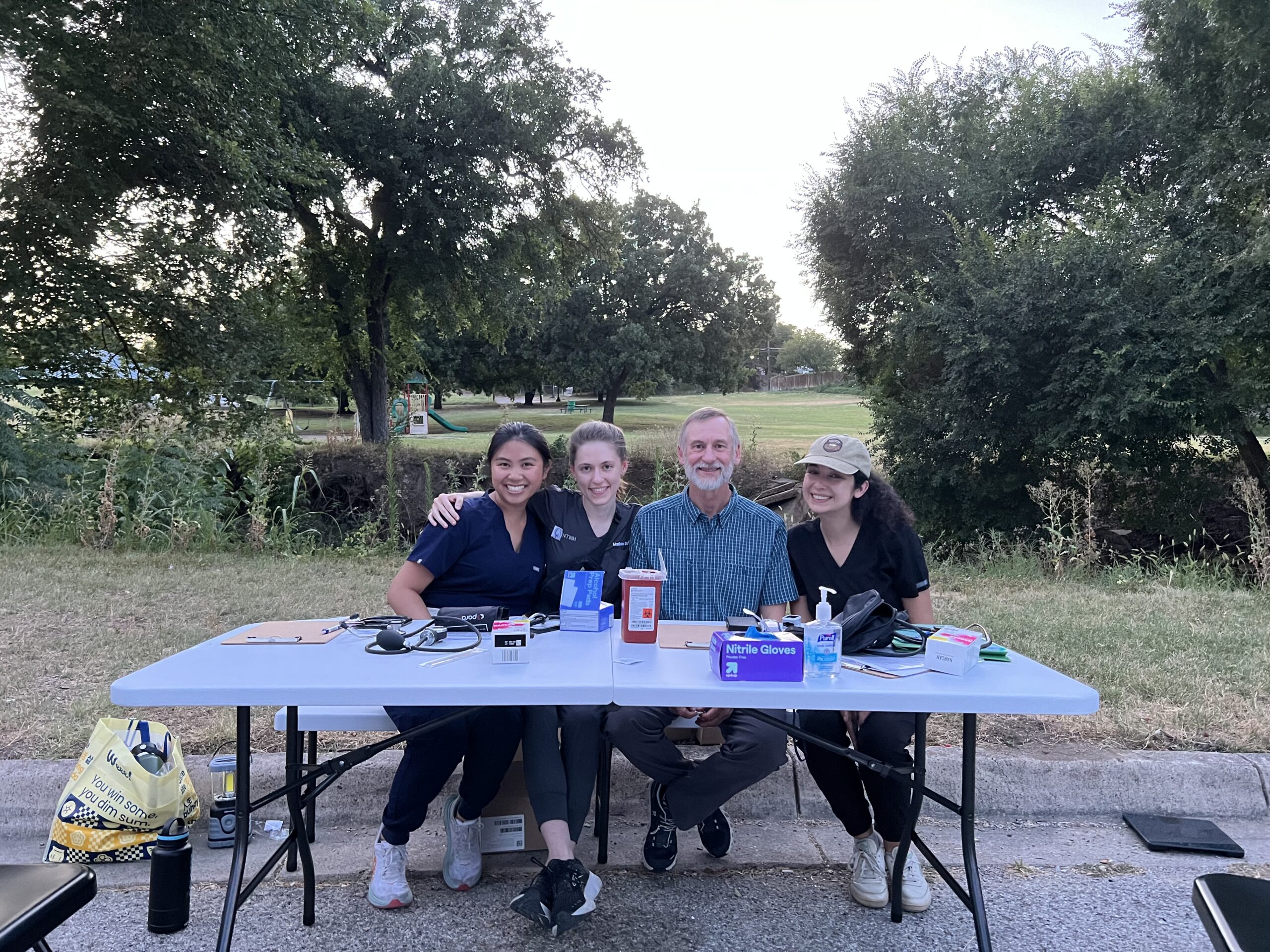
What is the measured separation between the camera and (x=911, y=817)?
2.61m

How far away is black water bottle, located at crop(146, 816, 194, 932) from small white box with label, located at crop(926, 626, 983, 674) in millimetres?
2123

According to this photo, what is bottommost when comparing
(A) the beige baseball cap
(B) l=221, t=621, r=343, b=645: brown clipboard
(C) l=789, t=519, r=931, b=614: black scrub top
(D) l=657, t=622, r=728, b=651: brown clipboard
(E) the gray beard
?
(B) l=221, t=621, r=343, b=645: brown clipboard

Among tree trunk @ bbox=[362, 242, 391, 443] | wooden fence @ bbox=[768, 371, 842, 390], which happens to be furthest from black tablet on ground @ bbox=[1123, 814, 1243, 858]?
wooden fence @ bbox=[768, 371, 842, 390]

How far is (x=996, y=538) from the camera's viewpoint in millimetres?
10188

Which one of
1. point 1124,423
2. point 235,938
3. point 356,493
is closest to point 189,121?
point 356,493

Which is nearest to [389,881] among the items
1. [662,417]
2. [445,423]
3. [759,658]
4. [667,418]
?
[759,658]

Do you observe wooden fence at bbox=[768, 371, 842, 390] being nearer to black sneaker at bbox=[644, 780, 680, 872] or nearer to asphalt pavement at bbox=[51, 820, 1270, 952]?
asphalt pavement at bbox=[51, 820, 1270, 952]

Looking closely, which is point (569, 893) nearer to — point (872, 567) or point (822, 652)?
point (822, 652)

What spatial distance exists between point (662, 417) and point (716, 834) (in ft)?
105

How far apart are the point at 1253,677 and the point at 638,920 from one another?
3463 millimetres

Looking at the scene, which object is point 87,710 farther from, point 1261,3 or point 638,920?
point 1261,3

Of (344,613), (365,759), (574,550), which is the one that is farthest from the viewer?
(344,613)

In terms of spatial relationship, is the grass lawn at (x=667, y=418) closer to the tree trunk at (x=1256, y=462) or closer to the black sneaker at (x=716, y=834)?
the tree trunk at (x=1256, y=462)

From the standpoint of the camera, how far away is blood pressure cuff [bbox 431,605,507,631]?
2828 mm
